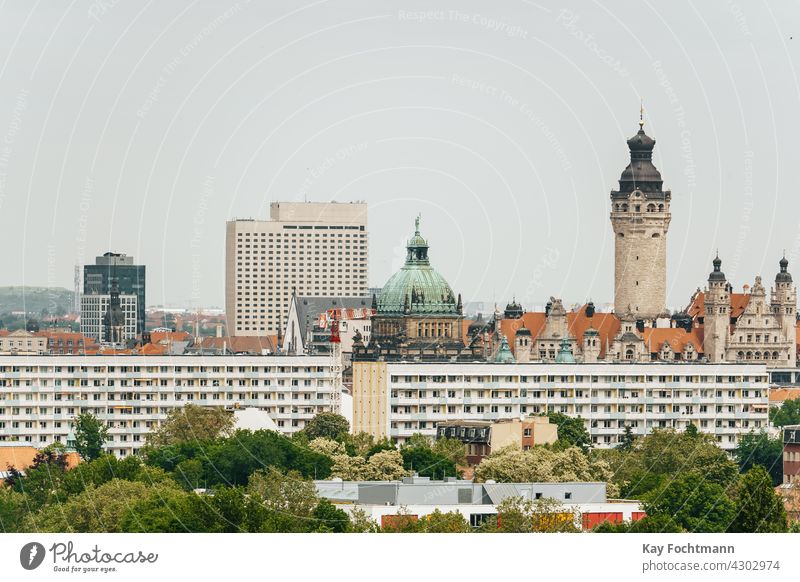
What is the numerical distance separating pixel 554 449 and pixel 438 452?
4.86 metres

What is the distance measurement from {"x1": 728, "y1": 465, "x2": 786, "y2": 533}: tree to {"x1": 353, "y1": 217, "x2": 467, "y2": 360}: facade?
8993 cm

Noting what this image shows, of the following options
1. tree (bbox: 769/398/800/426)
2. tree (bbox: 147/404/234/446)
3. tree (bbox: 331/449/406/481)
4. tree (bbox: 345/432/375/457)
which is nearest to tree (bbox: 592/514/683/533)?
tree (bbox: 331/449/406/481)

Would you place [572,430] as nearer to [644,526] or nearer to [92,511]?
[92,511]

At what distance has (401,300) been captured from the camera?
193 metres

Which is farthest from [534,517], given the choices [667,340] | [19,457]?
[667,340]

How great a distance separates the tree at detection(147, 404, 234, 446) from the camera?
448ft

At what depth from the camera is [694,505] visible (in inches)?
3861

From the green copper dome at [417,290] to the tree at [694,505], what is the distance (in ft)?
290

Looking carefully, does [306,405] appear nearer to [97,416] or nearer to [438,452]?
[97,416]

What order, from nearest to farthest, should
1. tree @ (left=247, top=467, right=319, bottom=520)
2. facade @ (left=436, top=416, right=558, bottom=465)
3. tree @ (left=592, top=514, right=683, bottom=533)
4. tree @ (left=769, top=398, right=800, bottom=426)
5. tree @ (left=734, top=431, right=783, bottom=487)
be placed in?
tree @ (left=592, top=514, right=683, bottom=533) < tree @ (left=247, top=467, right=319, bottom=520) < tree @ (left=734, top=431, right=783, bottom=487) < facade @ (left=436, top=416, right=558, bottom=465) < tree @ (left=769, top=398, right=800, bottom=426)

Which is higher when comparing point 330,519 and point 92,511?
point 92,511
